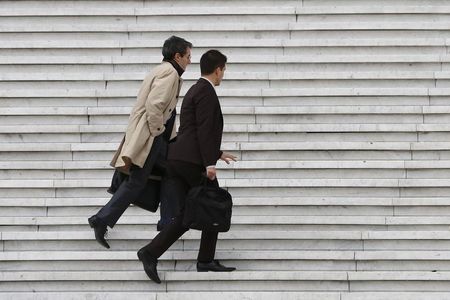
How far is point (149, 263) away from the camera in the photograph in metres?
7.94

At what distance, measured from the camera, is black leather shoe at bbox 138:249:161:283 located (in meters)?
7.93

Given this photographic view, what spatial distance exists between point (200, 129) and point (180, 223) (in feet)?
2.11

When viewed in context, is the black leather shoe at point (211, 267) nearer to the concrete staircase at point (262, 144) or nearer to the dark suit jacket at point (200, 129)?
the concrete staircase at point (262, 144)

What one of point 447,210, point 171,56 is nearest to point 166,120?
point 171,56

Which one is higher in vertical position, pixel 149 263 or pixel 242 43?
pixel 242 43

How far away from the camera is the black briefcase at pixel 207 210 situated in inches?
308

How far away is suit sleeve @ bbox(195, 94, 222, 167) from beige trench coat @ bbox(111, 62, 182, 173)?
26 cm

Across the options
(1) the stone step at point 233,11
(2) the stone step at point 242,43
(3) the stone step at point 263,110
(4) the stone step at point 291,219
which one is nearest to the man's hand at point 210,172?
(4) the stone step at point 291,219

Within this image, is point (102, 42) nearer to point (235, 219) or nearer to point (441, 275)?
point (235, 219)

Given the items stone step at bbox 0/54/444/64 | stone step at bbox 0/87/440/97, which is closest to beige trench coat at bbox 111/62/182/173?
stone step at bbox 0/87/440/97

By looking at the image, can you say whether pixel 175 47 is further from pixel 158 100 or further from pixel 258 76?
pixel 258 76
